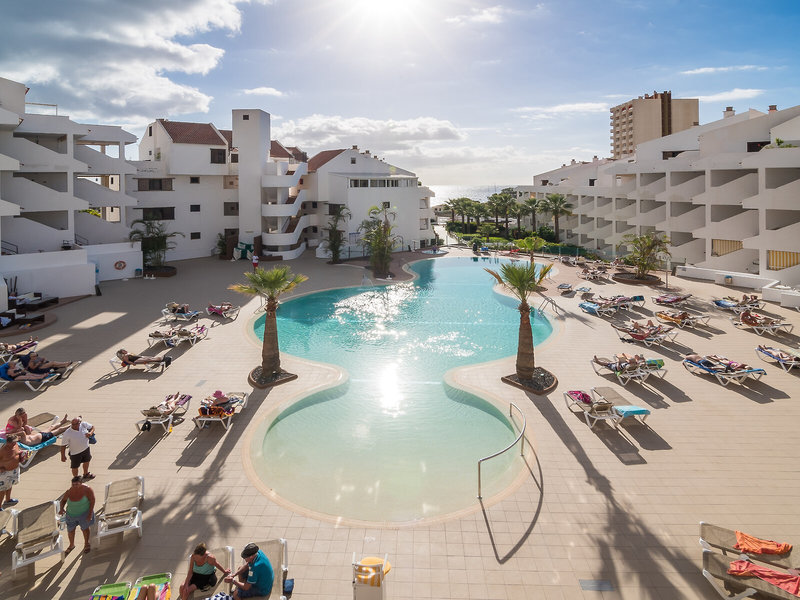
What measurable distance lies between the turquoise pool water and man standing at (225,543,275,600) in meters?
2.43

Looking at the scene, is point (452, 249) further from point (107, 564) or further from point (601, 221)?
point (107, 564)

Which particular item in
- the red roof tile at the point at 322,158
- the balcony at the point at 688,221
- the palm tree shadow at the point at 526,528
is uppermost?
the red roof tile at the point at 322,158

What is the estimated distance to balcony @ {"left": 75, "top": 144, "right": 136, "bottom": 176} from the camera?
32.3m

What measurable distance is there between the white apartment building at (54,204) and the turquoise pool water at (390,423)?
12442mm

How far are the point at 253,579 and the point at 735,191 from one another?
37391 millimetres

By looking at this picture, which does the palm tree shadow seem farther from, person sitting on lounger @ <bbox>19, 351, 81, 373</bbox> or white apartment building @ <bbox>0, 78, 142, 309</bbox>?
white apartment building @ <bbox>0, 78, 142, 309</bbox>

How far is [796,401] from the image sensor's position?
1351 centimetres

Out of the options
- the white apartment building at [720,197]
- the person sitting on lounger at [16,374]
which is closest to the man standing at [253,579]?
the person sitting on lounger at [16,374]

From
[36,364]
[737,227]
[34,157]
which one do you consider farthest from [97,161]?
[737,227]

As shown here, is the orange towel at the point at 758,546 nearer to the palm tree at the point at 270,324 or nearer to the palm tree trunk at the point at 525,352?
the palm tree trunk at the point at 525,352

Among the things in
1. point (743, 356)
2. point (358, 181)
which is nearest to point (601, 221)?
point (358, 181)

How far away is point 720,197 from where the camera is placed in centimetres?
3366

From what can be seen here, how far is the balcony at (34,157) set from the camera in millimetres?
27484

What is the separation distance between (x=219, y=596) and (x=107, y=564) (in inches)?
96.8
